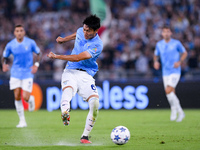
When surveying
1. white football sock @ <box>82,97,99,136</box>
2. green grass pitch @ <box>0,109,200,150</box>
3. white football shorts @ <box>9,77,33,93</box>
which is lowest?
green grass pitch @ <box>0,109,200,150</box>

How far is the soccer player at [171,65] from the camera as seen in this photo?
1311 centimetres

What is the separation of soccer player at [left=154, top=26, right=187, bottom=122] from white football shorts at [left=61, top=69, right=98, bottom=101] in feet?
17.5

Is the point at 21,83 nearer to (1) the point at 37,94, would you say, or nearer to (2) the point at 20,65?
(2) the point at 20,65

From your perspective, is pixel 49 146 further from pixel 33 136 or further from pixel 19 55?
pixel 19 55

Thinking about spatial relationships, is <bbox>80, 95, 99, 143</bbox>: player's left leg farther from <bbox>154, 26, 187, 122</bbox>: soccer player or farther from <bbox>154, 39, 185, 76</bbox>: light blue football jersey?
<bbox>154, 39, 185, 76</bbox>: light blue football jersey

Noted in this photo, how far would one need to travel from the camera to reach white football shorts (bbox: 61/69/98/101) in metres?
8.06

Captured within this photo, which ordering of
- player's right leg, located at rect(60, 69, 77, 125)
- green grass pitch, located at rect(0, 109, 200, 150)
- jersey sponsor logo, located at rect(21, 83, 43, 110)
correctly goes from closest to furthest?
green grass pitch, located at rect(0, 109, 200, 150), player's right leg, located at rect(60, 69, 77, 125), jersey sponsor logo, located at rect(21, 83, 43, 110)

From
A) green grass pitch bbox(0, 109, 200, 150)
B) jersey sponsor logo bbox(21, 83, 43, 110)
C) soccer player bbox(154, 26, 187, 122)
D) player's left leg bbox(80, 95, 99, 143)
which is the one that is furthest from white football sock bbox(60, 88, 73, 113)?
jersey sponsor logo bbox(21, 83, 43, 110)

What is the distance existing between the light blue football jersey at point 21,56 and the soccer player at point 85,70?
364cm

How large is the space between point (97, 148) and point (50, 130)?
10.7 feet

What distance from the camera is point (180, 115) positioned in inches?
505

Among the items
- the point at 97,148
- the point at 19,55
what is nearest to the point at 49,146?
the point at 97,148

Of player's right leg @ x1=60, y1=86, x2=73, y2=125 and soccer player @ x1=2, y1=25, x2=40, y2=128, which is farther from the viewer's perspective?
soccer player @ x1=2, y1=25, x2=40, y2=128

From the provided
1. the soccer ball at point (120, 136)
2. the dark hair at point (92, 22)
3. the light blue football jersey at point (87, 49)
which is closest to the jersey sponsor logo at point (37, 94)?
the light blue football jersey at point (87, 49)
